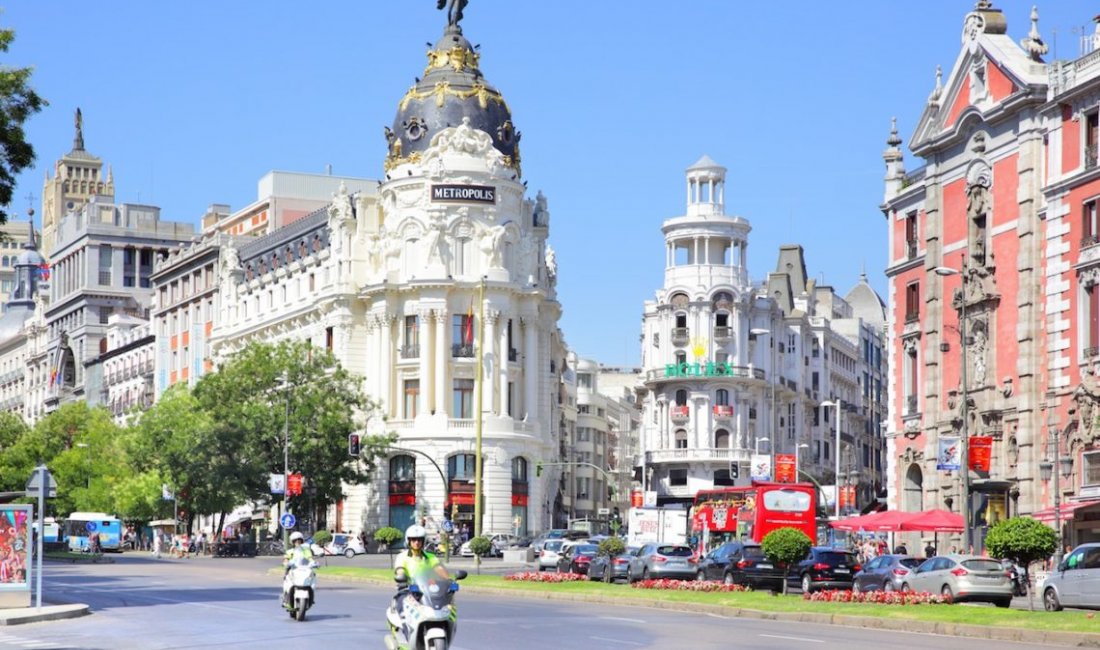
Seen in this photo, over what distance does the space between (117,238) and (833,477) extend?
218 ft

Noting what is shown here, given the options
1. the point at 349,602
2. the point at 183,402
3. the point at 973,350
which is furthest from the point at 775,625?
the point at 183,402

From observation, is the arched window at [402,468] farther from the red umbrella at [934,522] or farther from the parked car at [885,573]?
the parked car at [885,573]

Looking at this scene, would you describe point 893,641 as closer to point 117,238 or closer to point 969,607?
point 969,607

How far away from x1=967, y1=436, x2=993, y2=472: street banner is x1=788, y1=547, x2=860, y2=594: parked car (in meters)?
13.4

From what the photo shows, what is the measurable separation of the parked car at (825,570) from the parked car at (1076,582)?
10.4m

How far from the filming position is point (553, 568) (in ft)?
218

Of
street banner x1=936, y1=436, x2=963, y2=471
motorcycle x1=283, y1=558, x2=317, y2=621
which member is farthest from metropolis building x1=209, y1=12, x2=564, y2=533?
motorcycle x1=283, y1=558, x2=317, y2=621

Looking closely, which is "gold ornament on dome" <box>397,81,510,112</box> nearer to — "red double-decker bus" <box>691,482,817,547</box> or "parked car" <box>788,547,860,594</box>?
"red double-decker bus" <box>691,482,817,547</box>

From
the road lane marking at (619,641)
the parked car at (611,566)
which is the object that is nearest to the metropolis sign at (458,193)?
the parked car at (611,566)

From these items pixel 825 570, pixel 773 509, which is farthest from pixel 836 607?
pixel 773 509

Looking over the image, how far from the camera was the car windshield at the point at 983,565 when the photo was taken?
138 ft

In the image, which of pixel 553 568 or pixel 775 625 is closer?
pixel 775 625

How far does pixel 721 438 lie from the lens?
127812mm

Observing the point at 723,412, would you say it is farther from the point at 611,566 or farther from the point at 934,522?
the point at 611,566
